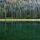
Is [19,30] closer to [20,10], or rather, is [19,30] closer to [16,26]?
[16,26]

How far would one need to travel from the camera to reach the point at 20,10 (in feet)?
5.16

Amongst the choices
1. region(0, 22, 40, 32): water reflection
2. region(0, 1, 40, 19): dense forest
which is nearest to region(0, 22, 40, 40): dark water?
region(0, 22, 40, 32): water reflection

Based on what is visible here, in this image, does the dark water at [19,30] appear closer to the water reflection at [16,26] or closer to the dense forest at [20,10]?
the water reflection at [16,26]

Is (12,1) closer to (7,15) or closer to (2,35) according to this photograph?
(7,15)

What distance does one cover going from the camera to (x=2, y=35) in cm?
147

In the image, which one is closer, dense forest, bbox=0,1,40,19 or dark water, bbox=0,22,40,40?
dark water, bbox=0,22,40,40

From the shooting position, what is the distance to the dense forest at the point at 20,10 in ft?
5.12

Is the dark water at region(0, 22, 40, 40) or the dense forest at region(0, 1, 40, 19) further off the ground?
the dense forest at region(0, 1, 40, 19)

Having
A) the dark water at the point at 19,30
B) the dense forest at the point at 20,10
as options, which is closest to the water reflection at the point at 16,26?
the dark water at the point at 19,30

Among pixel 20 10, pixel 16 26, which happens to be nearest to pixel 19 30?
pixel 16 26

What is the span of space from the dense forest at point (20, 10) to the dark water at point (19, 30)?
118 millimetres

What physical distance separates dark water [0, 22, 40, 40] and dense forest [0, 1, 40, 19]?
12 centimetres

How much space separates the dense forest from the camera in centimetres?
156

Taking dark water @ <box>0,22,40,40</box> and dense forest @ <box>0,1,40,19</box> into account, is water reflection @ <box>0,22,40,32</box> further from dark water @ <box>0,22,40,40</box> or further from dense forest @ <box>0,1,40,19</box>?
dense forest @ <box>0,1,40,19</box>
